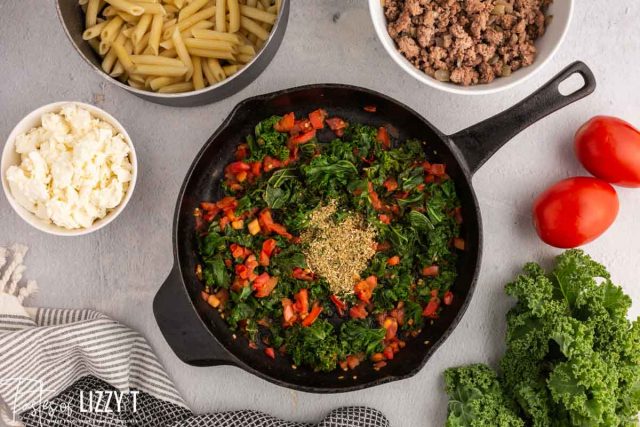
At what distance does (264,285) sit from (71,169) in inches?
35.5

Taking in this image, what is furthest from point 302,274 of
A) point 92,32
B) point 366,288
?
point 92,32

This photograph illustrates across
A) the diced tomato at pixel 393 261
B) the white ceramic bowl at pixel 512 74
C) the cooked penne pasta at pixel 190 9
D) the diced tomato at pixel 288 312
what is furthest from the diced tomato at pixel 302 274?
the cooked penne pasta at pixel 190 9

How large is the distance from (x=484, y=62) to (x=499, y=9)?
0.68 feet

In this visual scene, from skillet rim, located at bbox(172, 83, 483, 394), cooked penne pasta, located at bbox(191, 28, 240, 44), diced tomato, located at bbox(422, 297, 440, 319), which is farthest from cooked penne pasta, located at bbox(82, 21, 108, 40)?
diced tomato, located at bbox(422, 297, 440, 319)

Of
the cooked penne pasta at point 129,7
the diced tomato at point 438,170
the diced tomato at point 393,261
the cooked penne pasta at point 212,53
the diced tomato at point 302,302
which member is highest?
the cooked penne pasta at point 129,7

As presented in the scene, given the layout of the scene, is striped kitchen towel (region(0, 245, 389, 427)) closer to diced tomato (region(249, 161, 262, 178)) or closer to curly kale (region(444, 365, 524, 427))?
curly kale (region(444, 365, 524, 427))

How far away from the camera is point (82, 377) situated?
122 inches

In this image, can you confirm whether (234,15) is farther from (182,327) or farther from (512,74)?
(182,327)

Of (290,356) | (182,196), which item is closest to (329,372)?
(290,356)

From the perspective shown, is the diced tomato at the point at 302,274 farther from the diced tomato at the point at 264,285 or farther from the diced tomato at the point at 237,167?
the diced tomato at the point at 237,167

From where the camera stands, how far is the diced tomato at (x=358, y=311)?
2.91 metres

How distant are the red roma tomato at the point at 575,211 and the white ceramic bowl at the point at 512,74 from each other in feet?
1.76

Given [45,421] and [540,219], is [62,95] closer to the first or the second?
[45,421]

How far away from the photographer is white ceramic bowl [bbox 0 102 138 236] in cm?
278
